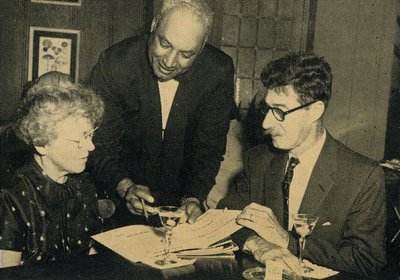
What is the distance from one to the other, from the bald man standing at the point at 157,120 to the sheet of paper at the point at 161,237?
0.65 m

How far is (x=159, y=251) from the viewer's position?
191 cm

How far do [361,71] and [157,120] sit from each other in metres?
2.90

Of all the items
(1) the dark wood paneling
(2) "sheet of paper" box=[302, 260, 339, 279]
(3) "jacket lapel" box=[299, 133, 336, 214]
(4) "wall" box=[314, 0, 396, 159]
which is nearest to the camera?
(2) "sheet of paper" box=[302, 260, 339, 279]

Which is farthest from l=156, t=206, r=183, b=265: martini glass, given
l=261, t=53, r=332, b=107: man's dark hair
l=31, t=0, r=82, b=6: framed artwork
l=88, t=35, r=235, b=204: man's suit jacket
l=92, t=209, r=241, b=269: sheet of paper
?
l=31, t=0, r=82, b=6: framed artwork

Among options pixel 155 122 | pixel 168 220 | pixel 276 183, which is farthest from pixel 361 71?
pixel 168 220

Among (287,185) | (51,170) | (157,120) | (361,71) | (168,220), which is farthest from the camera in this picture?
(361,71)

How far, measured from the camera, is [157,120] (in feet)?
9.93

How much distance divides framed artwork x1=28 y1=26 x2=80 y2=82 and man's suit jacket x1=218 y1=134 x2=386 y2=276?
312 cm

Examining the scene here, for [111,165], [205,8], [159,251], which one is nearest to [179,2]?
[205,8]

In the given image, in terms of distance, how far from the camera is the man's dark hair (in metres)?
2.32

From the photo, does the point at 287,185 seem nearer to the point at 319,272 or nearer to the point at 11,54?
the point at 319,272

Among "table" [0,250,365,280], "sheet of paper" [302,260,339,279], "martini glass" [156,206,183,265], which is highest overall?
"martini glass" [156,206,183,265]

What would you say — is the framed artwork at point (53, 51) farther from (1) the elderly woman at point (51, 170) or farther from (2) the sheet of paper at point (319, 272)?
(2) the sheet of paper at point (319, 272)

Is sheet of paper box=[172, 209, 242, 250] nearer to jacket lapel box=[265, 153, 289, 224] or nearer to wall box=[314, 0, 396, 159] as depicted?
jacket lapel box=[265, 153, 289, 224]
